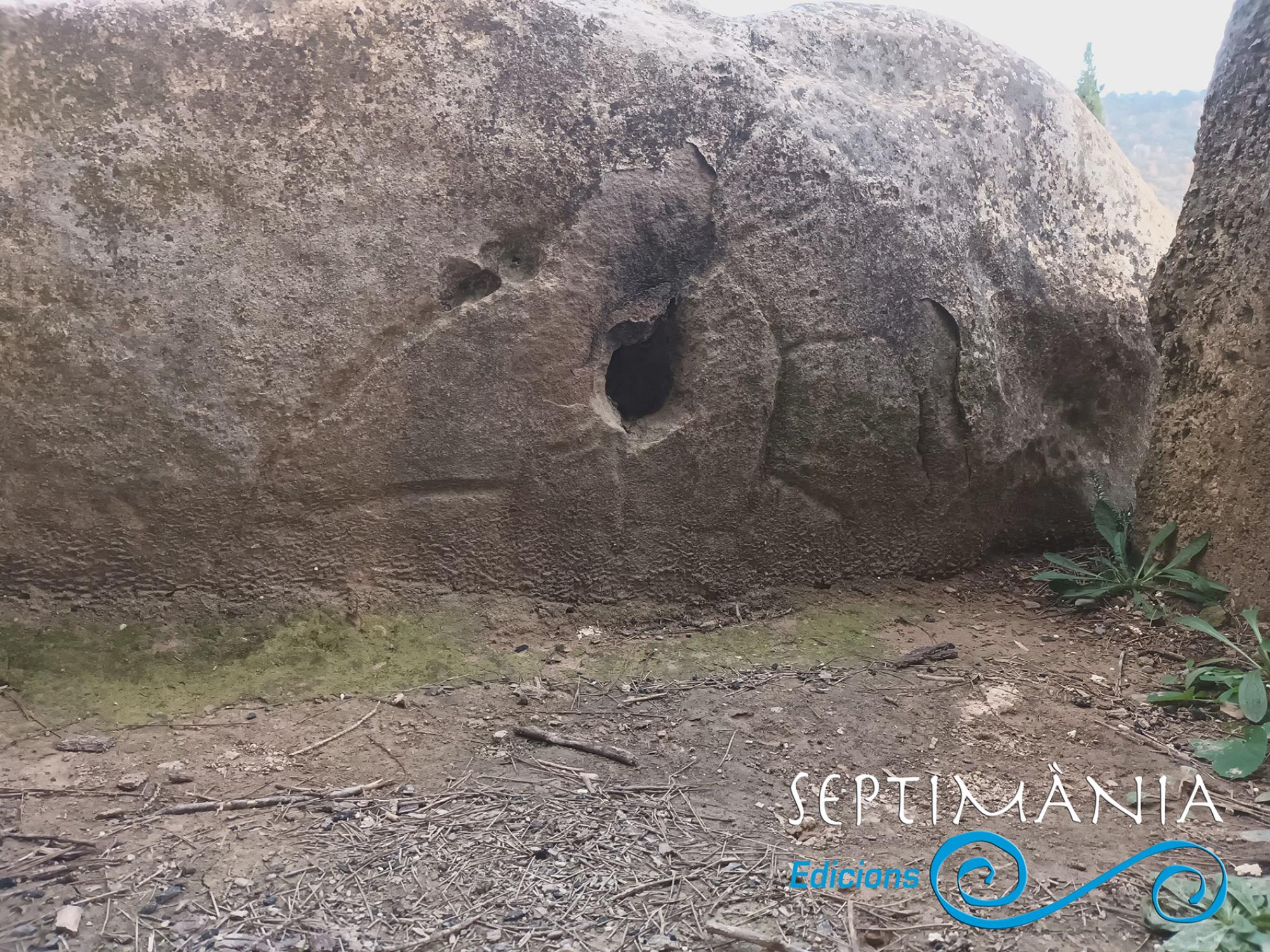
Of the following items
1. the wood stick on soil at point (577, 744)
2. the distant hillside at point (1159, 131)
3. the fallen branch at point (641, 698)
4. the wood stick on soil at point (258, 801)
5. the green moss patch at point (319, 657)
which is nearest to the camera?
the wood stick on soil at point (258, 801)

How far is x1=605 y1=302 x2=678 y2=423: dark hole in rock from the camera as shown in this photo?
271cm

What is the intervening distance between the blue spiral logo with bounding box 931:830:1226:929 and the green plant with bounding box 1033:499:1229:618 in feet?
3.53

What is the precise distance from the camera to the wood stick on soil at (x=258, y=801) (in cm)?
179

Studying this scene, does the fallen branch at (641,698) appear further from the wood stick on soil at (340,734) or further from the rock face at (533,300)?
the wood stick on soil at (340,734)

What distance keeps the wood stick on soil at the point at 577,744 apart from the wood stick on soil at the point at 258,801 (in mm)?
365

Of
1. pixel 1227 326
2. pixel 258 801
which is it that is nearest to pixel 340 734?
pixel 258 801

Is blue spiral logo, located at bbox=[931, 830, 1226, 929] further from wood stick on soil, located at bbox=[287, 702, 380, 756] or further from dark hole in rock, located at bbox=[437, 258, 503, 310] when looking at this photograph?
dark hole in rock, located at bbox=[437, 258, 503, 310]

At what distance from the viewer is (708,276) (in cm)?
258

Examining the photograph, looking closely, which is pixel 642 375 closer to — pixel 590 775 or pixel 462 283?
pixel 462 283

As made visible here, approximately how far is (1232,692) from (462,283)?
213 cm

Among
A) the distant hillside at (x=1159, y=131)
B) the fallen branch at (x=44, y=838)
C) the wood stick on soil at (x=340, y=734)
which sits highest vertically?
the distant hillside at (x=1159, y=131)

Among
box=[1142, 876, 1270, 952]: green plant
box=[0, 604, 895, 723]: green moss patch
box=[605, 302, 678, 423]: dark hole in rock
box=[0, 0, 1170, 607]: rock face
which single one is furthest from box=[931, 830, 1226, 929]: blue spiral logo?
box=[605, 302, 678, 423]: dark hole in rock

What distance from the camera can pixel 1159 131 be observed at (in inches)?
220

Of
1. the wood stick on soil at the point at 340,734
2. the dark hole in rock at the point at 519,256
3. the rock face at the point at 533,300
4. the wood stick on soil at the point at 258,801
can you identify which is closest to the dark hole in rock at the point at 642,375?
the rock face at the point at 533,300
